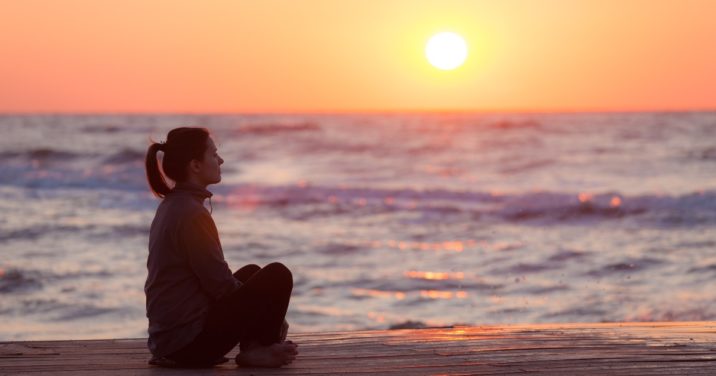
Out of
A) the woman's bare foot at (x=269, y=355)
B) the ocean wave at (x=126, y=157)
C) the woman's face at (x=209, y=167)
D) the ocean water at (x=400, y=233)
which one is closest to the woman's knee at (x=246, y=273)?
the woman's bare foot at (x=269, y=355)

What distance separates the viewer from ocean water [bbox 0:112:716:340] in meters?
8.58

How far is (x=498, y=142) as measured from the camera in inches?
1502

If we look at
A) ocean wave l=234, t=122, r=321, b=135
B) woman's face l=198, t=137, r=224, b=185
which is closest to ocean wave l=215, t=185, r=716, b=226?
woman's face l=198, t=137, r=224, b=185

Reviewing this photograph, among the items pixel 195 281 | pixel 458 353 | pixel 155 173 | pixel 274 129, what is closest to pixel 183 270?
pixel 195 281

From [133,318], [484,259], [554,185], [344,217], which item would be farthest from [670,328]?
[554,185]

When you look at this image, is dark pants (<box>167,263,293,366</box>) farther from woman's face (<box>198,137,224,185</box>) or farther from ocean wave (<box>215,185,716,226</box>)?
ocean wave (<box>215,185,716,226</box>)

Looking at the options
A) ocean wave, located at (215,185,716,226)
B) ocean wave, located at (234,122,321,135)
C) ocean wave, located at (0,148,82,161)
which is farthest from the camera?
ocean wave, located at (234,122,321,135)

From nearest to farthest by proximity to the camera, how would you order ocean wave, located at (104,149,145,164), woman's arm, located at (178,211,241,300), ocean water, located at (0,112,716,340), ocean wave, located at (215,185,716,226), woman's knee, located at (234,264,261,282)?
woman's arm, located at (178,211,241,300)
woman's knee, located at (234,264,261,282)
ocean water, located at (0,112,716,340)
ocean wave, located at (215,185,716,226)
ocean wave, located at (104,149,145,164)

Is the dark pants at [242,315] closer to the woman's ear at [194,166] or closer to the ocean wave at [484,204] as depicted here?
the woman's ear at [194,166]

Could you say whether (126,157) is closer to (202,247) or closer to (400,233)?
(400,233)

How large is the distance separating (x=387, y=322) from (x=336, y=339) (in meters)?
2.99

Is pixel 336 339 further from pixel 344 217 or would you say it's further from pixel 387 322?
pixel 344 217

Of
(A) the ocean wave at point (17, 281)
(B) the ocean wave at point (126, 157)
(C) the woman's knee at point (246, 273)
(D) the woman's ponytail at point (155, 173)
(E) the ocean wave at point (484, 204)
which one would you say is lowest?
(C) the woman's knee at point (246, 273)

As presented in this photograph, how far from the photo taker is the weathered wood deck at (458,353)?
4402 mm
